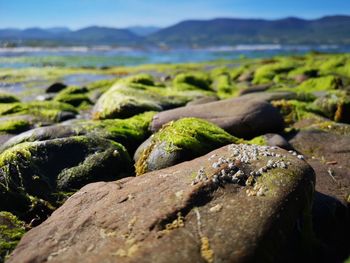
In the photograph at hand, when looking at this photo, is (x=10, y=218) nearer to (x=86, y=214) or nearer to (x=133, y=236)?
(x=86, y=214)

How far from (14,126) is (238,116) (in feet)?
17.5

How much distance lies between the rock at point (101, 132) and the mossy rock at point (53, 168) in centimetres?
93

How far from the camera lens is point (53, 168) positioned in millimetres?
6363

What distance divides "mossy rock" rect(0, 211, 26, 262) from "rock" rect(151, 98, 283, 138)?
3916 millimetres

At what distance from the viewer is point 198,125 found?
284 inches

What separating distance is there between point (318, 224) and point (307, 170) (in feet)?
2.95

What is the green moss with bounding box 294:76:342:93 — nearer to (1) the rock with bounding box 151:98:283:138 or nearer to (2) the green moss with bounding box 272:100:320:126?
(2) the green moss with bounding box 272:100:320:126

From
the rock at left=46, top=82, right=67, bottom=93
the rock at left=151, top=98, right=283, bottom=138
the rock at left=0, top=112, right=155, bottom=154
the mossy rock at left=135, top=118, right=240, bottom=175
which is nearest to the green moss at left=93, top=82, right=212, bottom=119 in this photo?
the rock at left=0, top=112, right=155, bottom=154

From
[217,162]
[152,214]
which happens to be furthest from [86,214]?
[217,162]

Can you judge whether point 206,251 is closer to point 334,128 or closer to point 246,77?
point 334,128

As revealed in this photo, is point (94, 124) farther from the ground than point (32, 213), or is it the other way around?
point (94, 124)

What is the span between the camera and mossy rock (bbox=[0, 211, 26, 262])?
4.62 metres

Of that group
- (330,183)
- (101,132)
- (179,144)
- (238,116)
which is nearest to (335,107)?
(238,116)

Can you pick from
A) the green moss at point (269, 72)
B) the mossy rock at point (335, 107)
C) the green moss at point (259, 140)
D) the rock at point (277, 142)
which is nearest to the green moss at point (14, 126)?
the green moss at point (259, 140)
